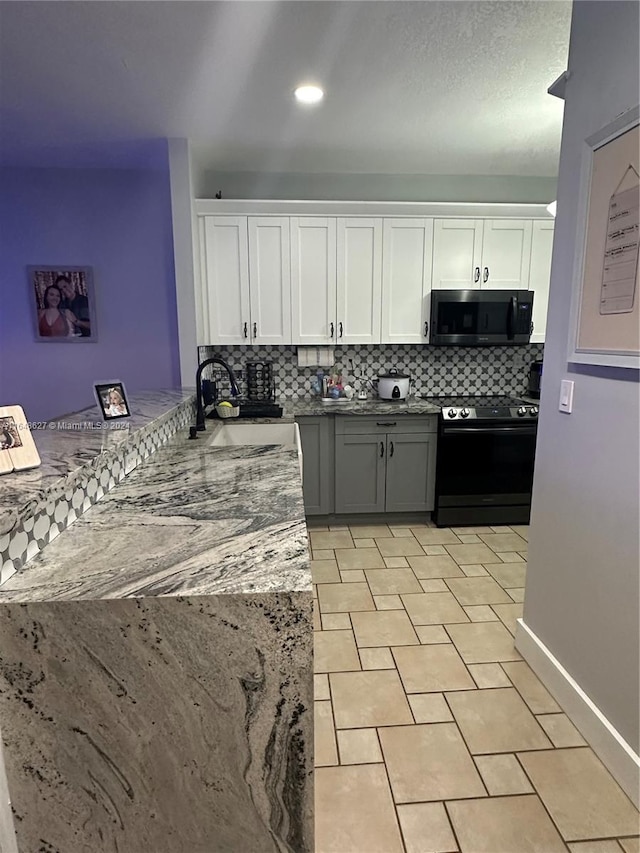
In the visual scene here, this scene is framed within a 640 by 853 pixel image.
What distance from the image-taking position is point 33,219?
3777 mm

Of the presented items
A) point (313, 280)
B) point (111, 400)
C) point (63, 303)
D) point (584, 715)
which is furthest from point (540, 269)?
point (63, 303)

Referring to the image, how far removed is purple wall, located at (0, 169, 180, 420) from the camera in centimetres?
377

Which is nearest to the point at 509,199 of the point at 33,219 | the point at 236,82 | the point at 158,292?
the point at 236,82

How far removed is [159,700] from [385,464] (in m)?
2.64

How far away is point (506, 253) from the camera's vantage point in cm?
360

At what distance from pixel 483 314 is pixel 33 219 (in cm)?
374

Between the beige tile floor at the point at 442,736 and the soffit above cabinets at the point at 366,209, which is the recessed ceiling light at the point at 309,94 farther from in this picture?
the beige tile floor at the point at 442,736

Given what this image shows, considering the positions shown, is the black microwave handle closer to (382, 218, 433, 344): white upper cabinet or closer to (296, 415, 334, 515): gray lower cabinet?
(382, 218, 433, 344): white upper cabinet

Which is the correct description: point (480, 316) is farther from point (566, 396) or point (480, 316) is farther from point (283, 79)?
point (283, 79)

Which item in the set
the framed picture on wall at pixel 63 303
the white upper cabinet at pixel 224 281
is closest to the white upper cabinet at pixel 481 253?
the white upper cabinet at pixel 224 281

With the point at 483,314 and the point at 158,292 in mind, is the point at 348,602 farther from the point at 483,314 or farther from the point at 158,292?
the point at 158,292

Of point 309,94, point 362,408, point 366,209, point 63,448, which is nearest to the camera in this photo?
point 63,448

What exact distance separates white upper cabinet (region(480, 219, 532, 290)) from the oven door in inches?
45.7

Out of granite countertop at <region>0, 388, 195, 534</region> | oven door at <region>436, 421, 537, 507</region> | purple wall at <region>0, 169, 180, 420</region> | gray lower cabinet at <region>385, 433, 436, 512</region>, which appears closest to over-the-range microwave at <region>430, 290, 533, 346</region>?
oven door at <region>436, 421, 537, 507</region>
